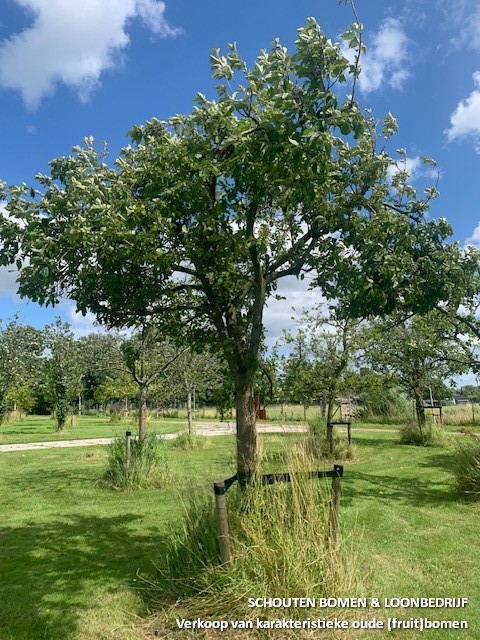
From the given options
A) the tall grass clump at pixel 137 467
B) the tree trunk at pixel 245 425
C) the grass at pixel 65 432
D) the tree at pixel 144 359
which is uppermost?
the tree at pixel 144 359

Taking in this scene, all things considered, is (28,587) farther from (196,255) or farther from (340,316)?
(340,316)

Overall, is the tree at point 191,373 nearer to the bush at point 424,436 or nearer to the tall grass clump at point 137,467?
the tall grass clump at point 137,467

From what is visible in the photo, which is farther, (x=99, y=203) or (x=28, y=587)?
(x=28, y=587)

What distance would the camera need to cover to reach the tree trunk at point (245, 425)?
4.72 metres

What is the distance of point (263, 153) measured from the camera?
3555mm

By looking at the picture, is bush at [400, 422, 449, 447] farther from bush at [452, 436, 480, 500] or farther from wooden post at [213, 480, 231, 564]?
wooden post at [213, 480, 231, 564]

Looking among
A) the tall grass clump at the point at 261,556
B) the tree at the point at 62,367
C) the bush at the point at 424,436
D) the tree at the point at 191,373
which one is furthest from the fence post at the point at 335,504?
the tree at the point at 62,367

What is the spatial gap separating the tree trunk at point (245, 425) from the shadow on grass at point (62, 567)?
1781mm

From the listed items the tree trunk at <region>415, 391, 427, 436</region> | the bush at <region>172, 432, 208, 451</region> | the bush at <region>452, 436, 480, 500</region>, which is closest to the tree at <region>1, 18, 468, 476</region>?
the bush at <region>452, 436, 480, 500</region>

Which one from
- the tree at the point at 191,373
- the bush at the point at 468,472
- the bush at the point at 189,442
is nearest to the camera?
the bush at the point at 468,472

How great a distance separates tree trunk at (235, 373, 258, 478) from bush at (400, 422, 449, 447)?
14.8 metres

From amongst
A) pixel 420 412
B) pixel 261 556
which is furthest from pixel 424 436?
pixel 261 556

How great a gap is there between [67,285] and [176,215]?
1.46 m

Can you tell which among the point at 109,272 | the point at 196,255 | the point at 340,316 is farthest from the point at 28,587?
the point at 340,316
